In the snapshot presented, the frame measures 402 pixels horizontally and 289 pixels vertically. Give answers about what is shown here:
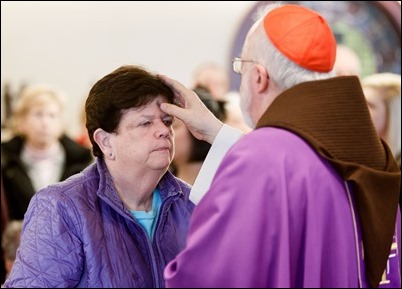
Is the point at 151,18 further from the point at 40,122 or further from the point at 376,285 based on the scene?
the point at 376,285

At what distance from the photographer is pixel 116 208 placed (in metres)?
2.40

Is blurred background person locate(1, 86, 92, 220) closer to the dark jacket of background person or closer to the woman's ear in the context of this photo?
the dark jacket of background person

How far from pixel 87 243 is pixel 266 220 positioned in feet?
2.06

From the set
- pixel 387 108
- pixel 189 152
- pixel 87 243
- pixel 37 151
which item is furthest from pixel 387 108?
pixel 87 243

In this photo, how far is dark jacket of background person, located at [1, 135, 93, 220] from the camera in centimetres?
427

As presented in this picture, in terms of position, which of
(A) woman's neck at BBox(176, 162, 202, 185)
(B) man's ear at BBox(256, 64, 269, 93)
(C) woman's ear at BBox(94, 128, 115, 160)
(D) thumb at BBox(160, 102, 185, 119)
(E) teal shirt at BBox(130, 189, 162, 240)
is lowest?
(A) woman's neck at BBox(176, 162, 202, 185)

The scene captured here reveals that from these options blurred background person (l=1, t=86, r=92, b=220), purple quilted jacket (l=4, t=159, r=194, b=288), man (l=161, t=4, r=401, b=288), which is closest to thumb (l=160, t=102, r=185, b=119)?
purple quilted jacket (l=4, t=159, r=194, b=288)

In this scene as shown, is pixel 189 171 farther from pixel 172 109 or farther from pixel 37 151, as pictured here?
pixel 37 151

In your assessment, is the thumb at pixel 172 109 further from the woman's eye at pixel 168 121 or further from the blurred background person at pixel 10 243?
the blurred background person at pixel 10 243

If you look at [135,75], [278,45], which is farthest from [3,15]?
[278,45]

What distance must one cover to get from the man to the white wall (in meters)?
3.33

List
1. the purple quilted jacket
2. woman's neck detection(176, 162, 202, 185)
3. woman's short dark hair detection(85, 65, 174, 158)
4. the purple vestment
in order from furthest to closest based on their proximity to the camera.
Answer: woman's neck detection(176, 162, 202, 185), woman's short dark hair detection(85, 65, 174, 158), the purple quilted jacket, the purple vestment

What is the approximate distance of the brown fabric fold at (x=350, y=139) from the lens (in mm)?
2012

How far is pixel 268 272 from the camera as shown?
1.96m
